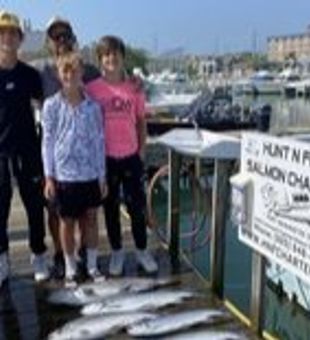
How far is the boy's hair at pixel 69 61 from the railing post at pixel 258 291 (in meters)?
1.64

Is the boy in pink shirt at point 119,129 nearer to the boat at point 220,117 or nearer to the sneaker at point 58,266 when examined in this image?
the sneaker at point 58,266

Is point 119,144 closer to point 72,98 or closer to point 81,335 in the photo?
point 72,98

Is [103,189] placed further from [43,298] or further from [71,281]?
[43,298]

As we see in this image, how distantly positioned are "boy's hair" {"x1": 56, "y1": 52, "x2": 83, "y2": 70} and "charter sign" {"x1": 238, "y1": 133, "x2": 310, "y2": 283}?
118cm

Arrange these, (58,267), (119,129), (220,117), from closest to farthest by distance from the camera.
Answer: (119,129)
(58,267)
(220,117)

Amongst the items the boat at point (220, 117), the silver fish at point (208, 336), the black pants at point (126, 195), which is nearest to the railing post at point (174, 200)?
the black pants at point (126, 195)

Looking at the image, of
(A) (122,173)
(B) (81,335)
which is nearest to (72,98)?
(A) (122,173)

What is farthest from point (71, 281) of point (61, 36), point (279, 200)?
point (279, 200)

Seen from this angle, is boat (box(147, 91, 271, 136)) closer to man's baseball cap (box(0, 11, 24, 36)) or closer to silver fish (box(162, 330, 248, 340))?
man's baseball cap (box(0, 11, 24, 36))

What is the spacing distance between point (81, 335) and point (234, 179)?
1.31 meters

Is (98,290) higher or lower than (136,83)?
lower

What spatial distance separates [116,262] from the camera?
6.52 meters

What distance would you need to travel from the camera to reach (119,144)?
6133 mm

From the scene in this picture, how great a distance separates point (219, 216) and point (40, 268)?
133cm
